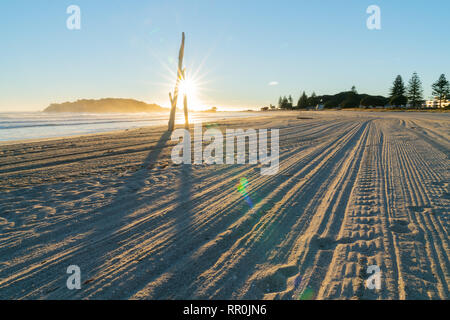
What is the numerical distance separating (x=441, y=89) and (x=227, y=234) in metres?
83.2

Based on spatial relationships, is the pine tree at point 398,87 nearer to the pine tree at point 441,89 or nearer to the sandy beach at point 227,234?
the pine tree at point 441,89

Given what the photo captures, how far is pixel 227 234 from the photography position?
3.00m

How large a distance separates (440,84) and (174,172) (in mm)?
81641

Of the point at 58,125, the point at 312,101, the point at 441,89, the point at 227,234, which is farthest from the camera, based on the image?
the point at 312,101

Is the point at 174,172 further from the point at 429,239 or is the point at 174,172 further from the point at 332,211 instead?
the point at 429,239

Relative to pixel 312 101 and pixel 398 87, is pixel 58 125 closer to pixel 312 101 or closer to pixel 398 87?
pixel 398 87

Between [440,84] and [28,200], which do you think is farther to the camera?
[440,84]

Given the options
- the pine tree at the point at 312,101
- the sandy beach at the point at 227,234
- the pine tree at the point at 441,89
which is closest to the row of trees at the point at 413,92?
the pine tree at the point at 441,89

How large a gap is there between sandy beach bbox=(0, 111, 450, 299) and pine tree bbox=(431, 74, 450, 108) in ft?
252

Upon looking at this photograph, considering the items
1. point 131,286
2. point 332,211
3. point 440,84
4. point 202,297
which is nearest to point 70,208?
point 131,286

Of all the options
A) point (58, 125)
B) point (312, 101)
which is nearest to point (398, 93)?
point (312, 101)

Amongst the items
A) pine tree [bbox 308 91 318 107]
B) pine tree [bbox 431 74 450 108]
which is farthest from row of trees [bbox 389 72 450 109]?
pine tree [bbox 308 91 318 107]

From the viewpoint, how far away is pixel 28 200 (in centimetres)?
421

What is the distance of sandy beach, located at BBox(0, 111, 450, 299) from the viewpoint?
2109mm
